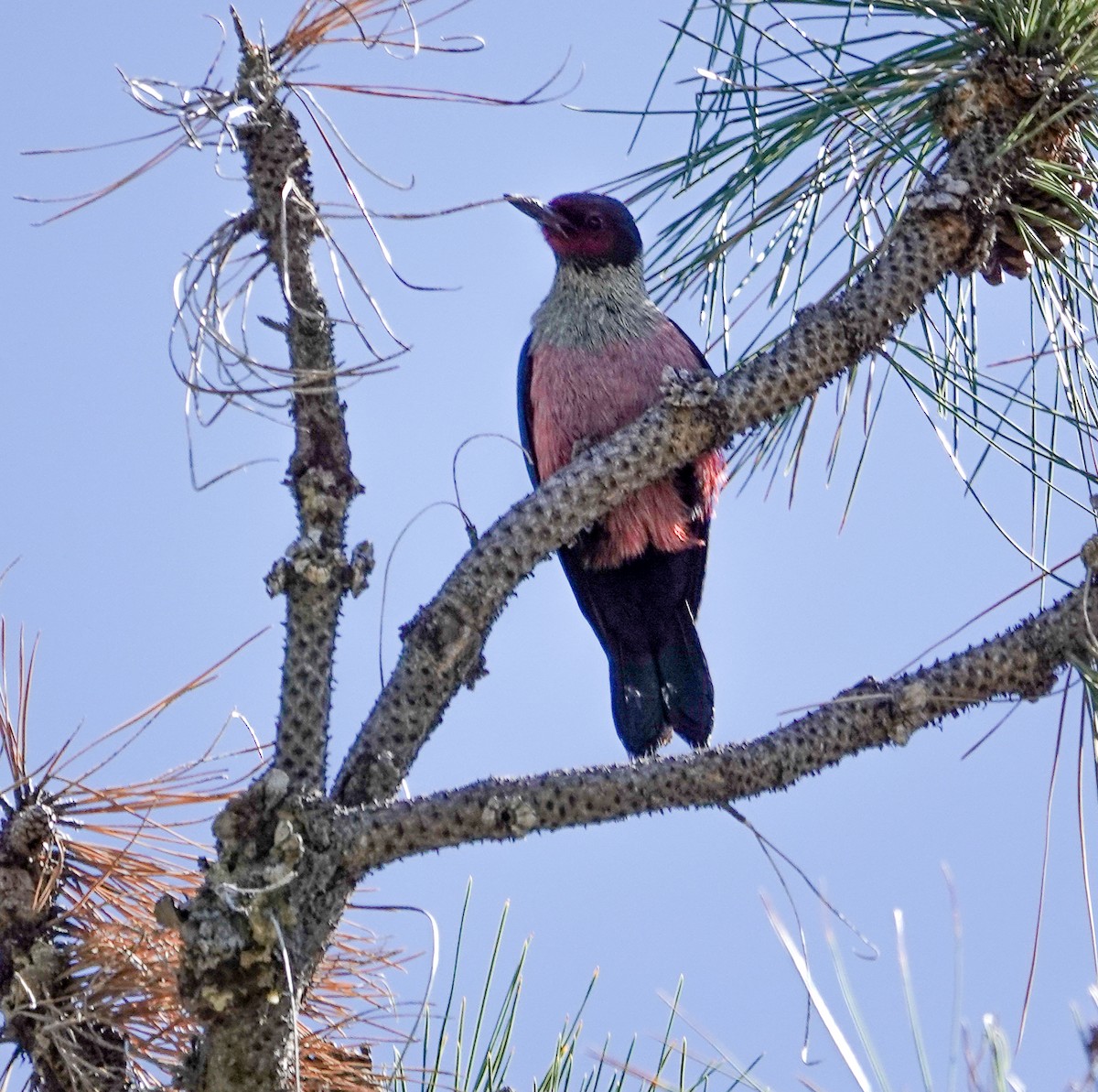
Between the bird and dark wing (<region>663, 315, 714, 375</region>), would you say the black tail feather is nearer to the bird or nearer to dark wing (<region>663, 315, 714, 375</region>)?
the bird

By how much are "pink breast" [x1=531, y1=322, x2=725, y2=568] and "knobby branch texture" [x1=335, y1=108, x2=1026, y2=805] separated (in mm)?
1356

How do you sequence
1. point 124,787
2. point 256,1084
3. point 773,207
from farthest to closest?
point 773,207, point 124,787, point 256,1084

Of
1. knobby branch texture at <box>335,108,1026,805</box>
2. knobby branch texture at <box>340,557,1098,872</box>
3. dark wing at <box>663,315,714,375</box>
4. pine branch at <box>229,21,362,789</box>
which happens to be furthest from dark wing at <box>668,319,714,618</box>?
knobby branch texture at <box>340,557,1098,872</box>

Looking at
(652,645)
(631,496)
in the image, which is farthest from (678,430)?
(652,645)

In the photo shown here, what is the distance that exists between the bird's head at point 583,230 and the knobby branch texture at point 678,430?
1.92 meters

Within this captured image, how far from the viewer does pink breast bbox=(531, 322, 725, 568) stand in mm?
3859

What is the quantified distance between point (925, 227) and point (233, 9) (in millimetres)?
1126

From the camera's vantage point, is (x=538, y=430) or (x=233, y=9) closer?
(x=233, y=9)

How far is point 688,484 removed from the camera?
3842mm

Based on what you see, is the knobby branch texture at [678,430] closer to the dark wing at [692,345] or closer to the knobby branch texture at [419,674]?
the knobby branch texture at [419,674]

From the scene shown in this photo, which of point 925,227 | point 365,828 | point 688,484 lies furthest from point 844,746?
point 688,484

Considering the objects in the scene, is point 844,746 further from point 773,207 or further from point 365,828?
point 773,207

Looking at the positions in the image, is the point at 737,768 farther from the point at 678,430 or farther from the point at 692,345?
the point at 692,345

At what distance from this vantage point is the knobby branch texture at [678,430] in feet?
6.95
